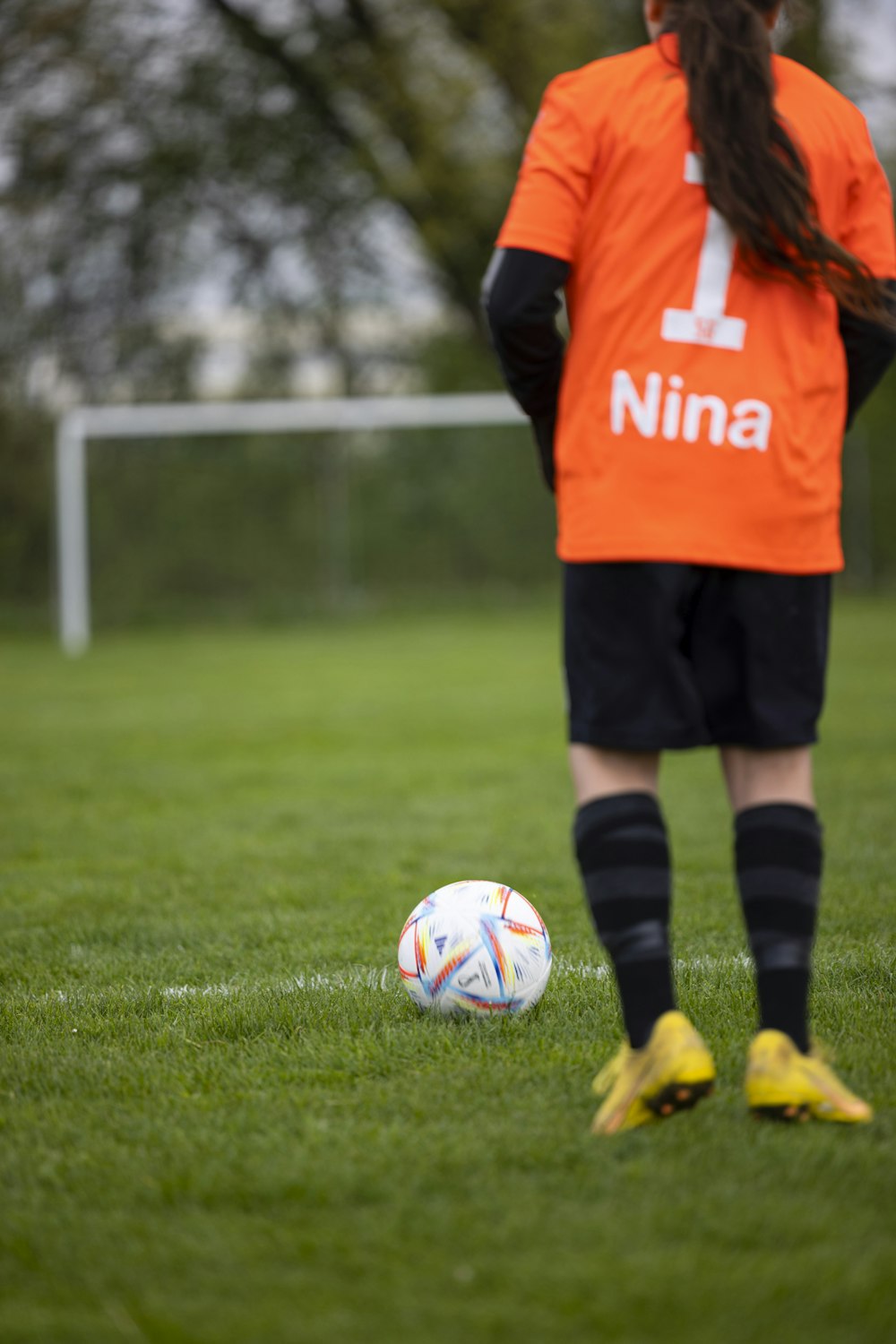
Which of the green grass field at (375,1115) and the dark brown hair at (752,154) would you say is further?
the dark brown hair at (752,154)

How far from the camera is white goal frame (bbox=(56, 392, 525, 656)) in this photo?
17031mm

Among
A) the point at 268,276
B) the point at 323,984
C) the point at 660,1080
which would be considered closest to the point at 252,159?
the point at 268,276

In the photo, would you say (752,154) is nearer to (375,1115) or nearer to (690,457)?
(690,457)

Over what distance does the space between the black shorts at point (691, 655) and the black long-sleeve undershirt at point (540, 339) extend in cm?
32

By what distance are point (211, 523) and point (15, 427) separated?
2.72 m

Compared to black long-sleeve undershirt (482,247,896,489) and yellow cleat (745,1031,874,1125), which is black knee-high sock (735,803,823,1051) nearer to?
yellow cleat (745,1031,874,1125)

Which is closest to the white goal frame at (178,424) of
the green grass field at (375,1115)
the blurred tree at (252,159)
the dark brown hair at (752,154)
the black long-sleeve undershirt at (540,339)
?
the blurred tree at (252,159)

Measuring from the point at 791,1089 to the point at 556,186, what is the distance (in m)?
1.42

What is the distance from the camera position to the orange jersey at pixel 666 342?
2162 millimetres

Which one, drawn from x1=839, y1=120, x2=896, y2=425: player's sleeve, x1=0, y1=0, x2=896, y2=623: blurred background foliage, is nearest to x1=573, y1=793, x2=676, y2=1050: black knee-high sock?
x1=839, y1=120, x2=896, y2=425: player's sleeve

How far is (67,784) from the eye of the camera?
6504 mm

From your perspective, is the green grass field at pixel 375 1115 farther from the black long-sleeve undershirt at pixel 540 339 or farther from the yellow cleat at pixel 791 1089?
the black long-sleeve undershirt at pixel 540 339

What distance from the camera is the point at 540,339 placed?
87.0 inches

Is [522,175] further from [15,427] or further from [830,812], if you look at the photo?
[15,427]
